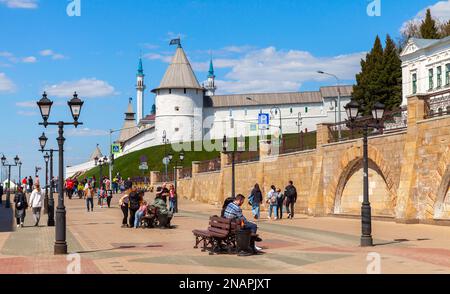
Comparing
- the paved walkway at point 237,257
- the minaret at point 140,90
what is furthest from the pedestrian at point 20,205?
the minaret at point 140,90

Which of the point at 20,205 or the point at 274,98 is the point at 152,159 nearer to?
the point at 274,98

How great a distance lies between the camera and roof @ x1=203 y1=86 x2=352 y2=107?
124 metres

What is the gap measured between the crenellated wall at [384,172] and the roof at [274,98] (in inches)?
3381

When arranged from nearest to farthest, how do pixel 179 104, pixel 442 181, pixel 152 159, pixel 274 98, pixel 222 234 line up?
pixel 222 234
pixel 442 181
pixel 152 159
pixel 179 104
pixel 274 98


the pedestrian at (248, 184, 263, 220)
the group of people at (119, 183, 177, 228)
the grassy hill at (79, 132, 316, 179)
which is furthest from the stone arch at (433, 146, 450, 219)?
the grassy hill at (79, 132, 316, 179)

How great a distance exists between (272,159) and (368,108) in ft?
125

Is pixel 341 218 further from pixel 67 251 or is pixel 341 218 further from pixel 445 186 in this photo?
pixel 67 251

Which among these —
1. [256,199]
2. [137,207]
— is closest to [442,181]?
[256,199]

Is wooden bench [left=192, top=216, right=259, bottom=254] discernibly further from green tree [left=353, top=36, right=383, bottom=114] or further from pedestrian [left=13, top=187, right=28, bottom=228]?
green tree [left=353, top=36, right=383, bottom=114]

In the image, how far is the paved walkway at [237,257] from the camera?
1276 centimetres

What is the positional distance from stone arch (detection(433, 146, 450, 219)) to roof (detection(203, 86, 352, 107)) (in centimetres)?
10092

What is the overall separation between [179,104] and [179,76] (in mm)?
5113

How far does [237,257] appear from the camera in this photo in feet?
48.6

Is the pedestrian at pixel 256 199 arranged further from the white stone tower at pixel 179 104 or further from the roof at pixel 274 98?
the roof at pixel 274 98
